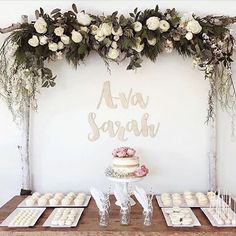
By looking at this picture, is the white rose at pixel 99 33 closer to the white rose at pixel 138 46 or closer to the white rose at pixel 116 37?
the white rose at pixel 116 37

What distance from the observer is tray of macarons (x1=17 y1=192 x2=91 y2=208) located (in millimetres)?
2719

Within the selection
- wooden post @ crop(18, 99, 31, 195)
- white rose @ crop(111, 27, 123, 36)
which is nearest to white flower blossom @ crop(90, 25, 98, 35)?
white rose @ crop(111, 27, 123, 36)

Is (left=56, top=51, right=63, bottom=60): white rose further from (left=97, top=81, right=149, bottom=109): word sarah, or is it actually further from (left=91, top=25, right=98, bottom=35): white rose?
(left=97, top=81, right=149, bottom=109): word sarah

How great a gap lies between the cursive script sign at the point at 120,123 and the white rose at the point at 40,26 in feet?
2.08

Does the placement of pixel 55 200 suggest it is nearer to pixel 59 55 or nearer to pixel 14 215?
pixel 14 215

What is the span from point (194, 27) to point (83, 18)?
78cm

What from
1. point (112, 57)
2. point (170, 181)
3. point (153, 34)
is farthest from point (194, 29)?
point (170, 181)

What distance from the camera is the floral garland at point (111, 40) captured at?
276cm

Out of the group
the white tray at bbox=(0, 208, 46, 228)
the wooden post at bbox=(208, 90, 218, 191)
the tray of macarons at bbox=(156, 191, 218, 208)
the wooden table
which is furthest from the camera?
the wooden post at bbox=(208, 90, 218, 191)

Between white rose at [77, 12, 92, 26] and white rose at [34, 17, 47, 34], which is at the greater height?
white rose at [77, 12, 92, 26]

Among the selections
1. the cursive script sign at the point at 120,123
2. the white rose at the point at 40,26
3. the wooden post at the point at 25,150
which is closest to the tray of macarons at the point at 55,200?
the wooden post at the point at 25,150

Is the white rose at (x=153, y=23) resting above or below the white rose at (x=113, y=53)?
above

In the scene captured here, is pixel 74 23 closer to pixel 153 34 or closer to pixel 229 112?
pixel 153 34

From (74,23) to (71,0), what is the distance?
0.33m
